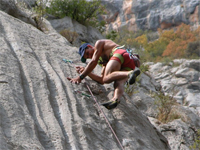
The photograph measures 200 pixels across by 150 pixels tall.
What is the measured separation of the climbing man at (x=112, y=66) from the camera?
4168mm

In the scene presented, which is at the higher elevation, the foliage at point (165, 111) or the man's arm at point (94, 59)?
the man's arm at point (94, 59)

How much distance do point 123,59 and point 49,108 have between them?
67.5 inches

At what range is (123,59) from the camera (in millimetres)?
4582

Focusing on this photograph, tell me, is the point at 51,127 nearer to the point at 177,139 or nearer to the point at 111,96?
the point at 111,96

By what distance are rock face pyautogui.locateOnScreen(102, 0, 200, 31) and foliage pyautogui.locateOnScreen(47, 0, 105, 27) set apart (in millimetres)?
33602

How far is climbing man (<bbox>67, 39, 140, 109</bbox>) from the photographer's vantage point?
4168 millimetres

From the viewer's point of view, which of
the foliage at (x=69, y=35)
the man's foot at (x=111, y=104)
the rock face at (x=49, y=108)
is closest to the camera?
the rock face at (x=49, y=108)

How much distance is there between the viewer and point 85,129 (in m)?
3.31

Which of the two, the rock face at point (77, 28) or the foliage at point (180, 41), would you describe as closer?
the rock face at point (77, 28)

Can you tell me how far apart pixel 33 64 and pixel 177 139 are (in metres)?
3.23

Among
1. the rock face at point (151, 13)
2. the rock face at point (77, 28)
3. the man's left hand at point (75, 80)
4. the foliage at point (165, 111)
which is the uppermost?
the man's left hand at point (75, 80)

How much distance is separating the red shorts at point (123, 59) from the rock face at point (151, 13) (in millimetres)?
39528

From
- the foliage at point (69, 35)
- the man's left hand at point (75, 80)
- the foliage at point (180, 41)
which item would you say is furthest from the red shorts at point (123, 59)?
the foliage at point (180, 41)

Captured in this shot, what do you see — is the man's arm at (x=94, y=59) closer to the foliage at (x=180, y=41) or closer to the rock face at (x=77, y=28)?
the rock face at (x=77, y=28)
